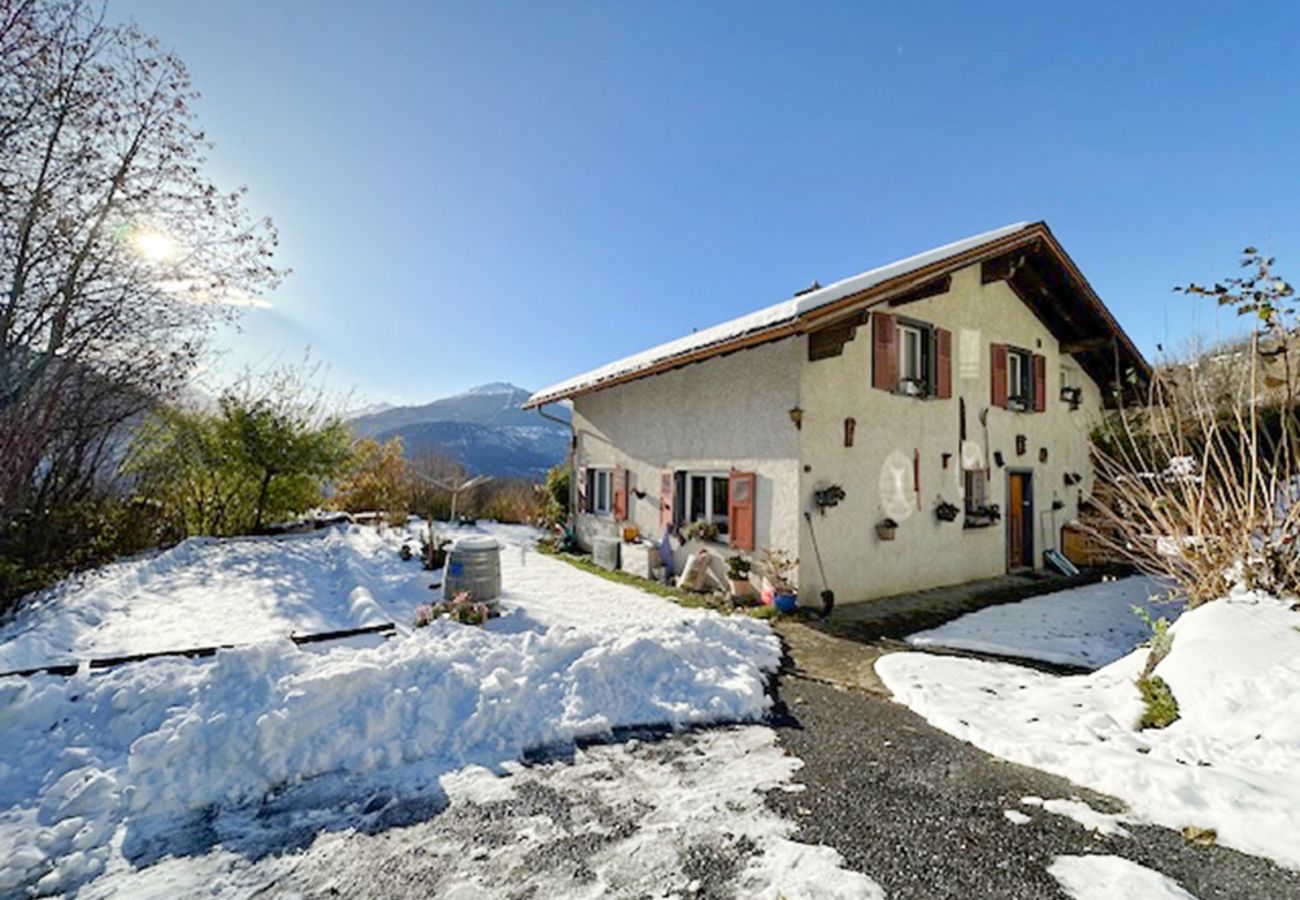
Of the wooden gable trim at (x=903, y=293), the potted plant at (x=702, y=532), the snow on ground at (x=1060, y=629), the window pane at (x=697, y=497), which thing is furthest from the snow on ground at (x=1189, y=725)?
the window pane at (x=697, y=497)

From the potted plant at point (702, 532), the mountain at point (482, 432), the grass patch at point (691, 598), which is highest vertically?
the mountain at point (482, 432)

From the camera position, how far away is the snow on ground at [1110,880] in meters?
2.13

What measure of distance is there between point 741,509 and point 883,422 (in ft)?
8.48

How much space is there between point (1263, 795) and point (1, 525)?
10.2m

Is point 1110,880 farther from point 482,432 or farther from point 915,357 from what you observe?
point 482,432

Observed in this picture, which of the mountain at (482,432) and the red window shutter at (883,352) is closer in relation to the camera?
the red window shutter at (883,352)

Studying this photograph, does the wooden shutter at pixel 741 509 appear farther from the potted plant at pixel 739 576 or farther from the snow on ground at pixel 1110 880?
the snow on ground at pixel 1110 880

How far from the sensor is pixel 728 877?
2295 millimetres

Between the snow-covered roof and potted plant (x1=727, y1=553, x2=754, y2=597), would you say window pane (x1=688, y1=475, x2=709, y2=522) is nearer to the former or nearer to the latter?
potted plant (x1=727, y1=553, x2=754, y2=597)

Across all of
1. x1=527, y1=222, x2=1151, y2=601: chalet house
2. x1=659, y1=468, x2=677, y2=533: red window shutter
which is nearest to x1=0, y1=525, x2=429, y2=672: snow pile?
x1=659, y1=468, x2=677, y2=533: red window shutter

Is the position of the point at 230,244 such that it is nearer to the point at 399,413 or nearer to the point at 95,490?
the point at 95,490

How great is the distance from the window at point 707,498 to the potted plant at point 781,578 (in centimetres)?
134

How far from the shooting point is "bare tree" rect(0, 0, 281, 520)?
605 cm

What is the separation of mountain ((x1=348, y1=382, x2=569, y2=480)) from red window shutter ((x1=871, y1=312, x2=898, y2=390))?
137 ft
